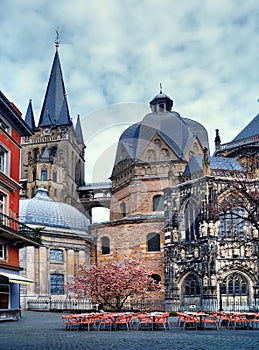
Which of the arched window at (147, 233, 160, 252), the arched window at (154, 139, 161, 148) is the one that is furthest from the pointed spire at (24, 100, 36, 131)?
the arched window at (147, 233, 160, 252)

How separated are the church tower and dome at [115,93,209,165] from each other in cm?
2445

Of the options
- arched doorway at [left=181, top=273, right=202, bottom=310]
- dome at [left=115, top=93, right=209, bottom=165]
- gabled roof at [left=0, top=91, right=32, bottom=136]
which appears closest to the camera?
gabled roof at [left=0, top=91, right=32, bottom=136]

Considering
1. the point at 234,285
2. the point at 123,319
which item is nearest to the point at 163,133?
the point at 234,285

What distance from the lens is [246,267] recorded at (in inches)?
1636

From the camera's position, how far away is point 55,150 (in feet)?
294

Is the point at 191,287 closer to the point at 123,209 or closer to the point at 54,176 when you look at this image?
the point at 123,209

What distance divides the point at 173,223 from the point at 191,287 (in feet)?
18.1

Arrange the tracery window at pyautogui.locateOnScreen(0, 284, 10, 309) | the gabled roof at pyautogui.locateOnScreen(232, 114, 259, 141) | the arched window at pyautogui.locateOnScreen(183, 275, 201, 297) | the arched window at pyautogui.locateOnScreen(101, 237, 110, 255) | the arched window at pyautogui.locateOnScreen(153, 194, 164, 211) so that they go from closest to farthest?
the tracery window at pyautogui.locateOnScreen(0, 284, 10, 309) < the arched window at pyautogui.locateOnScreen(183, 275, 201, 297) < the arched window at pyautogui.locateOnScreen(101, 237, 110, 255) < the gabled roof at pyautogui.locateOnScreen(232, 114, 259, 141) < the arched window at pyautogui.locateOnScreen(153, 194, 164, 211)

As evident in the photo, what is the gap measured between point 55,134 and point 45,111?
5326mm

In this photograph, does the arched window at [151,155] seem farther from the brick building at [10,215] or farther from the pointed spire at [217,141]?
the brick building at [10,215]

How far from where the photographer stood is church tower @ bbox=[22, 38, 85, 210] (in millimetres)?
84250

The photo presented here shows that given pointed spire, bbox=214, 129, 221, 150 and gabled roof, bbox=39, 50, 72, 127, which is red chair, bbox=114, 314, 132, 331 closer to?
pointed spire, bbox=214, 129, 221, 150

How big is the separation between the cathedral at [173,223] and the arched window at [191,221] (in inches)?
3.2

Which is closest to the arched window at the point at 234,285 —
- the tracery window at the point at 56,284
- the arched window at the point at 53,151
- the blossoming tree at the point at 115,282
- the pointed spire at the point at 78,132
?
the blossoming tree at the point at 115,282
